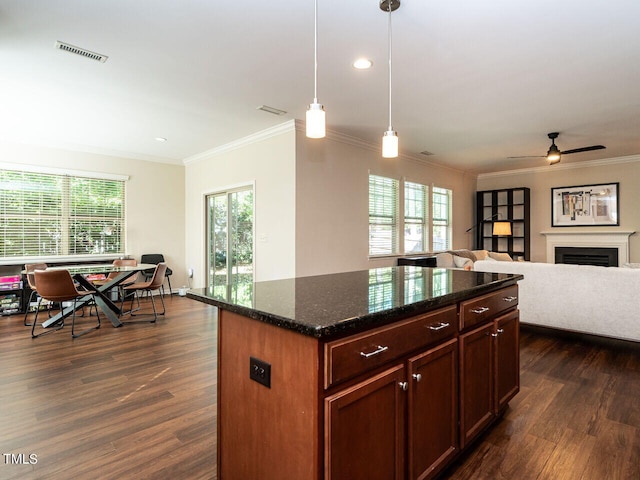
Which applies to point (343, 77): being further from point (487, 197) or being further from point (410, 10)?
point (487, 197)

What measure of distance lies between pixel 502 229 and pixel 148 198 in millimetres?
7196

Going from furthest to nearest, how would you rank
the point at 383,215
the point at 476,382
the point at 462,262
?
1. the point at 383,215
2. the point at 462,262
3. the point at 476,382

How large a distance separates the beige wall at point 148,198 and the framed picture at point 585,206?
7.76 m

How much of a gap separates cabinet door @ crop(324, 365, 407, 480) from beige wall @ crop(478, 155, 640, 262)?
766 centimetres

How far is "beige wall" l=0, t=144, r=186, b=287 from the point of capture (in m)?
5.84

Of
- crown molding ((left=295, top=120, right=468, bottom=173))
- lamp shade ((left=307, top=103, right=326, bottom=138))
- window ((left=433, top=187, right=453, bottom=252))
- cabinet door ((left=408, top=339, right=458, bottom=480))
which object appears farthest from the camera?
A: window ((left=433, top=187, right=453, bottom=252))

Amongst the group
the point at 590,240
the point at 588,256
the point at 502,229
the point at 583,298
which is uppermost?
the point at 502,229

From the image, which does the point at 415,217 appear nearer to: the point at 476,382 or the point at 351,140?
the point at 351,140

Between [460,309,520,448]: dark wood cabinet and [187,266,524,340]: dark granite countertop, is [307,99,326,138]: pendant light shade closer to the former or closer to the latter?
[187,266,524,340]: dark granite countertop

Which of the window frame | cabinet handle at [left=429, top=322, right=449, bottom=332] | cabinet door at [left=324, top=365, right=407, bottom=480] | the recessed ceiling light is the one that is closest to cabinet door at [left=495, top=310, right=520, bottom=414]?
cabinet handle at [left=429, top=322, right=449, bottom=332]

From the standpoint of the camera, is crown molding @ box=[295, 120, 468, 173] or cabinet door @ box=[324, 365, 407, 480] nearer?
cabinet door @ box=[324, 365, 407, 480]

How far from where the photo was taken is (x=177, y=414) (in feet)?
7.59

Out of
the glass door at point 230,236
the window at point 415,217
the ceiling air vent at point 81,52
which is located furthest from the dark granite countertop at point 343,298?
the window at point 415,217

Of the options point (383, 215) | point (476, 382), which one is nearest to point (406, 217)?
point (383, 215)
